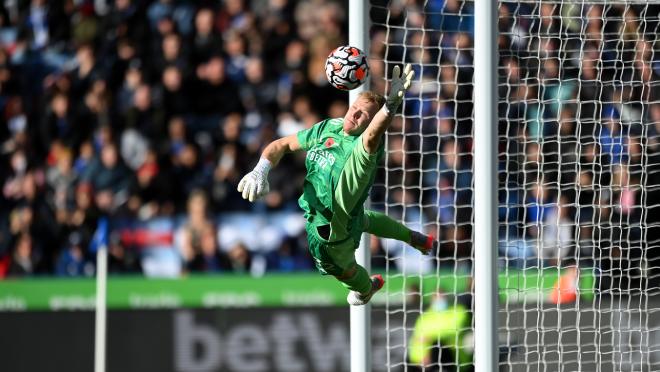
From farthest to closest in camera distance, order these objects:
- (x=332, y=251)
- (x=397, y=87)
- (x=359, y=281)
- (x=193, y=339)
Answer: (x=193, y=339)
(x=359, y=281)
(x=332, y=251)
(x=397, y=87)

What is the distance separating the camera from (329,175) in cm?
509

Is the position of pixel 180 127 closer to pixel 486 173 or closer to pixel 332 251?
pixel 486 173

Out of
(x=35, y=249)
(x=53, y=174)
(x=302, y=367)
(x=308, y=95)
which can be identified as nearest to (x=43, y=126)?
(x=53, y=174)

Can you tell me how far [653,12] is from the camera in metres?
9.77

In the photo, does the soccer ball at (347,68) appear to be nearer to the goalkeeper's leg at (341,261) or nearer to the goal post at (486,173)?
the goalkeeper's leg at (341,261)

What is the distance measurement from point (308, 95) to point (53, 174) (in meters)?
2.29

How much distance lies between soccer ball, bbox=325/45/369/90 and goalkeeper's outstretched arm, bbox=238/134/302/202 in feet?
1.85

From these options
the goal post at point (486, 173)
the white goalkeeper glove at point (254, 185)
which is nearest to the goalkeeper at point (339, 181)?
the white goalkeeper glove at point (254, 185)

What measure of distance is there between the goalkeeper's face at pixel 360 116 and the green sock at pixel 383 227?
524 millimetres

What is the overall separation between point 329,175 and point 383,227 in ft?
1.70

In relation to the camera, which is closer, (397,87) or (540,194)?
(397,87)

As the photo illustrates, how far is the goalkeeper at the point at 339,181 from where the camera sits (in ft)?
16.3

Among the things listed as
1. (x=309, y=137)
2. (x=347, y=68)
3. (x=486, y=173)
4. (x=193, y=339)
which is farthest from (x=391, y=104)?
(x=193, y=339)

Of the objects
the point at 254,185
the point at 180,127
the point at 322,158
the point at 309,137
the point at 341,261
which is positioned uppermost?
the point at 180,127
